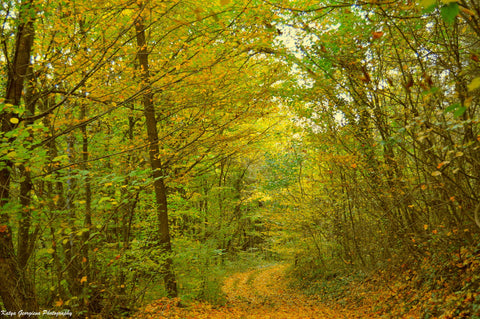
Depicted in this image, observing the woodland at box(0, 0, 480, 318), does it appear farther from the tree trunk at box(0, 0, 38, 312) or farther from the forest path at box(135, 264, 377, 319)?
the forest path at box(135, 264, 377, 319)

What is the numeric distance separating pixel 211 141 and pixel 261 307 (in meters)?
6.30

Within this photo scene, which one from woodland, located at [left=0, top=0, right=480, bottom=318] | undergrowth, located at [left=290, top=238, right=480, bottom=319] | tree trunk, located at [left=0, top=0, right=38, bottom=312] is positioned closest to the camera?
tree trunk, located at [left=0, top=0, right=38, bottom=312]

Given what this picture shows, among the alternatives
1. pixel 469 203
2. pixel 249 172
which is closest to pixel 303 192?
pixel 469 203

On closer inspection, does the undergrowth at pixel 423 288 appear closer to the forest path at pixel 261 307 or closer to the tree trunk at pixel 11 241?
the forest path at pixel 261 307

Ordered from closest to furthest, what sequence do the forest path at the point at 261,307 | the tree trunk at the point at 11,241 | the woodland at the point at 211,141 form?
the tree trunk at the point at 11,241
the woodland at the point at 211,141
the forest path at the point at 261,307

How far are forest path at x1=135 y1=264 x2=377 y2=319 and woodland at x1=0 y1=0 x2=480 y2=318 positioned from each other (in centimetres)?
12

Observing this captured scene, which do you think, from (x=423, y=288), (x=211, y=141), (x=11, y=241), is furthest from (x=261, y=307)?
(x=11, y=241)

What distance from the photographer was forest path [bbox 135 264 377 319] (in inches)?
272

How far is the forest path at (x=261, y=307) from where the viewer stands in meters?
6.92

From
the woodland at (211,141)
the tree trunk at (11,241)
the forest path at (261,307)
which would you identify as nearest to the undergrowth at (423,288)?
the woodland at (211,141)

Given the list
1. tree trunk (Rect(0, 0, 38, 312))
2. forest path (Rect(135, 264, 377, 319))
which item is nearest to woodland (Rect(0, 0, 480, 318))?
tree trunk (Rect(0, 0, 38, 312))

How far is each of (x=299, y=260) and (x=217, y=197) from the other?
542 centimetres

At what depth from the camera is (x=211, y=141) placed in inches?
297

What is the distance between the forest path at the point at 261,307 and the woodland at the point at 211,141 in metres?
0.12
